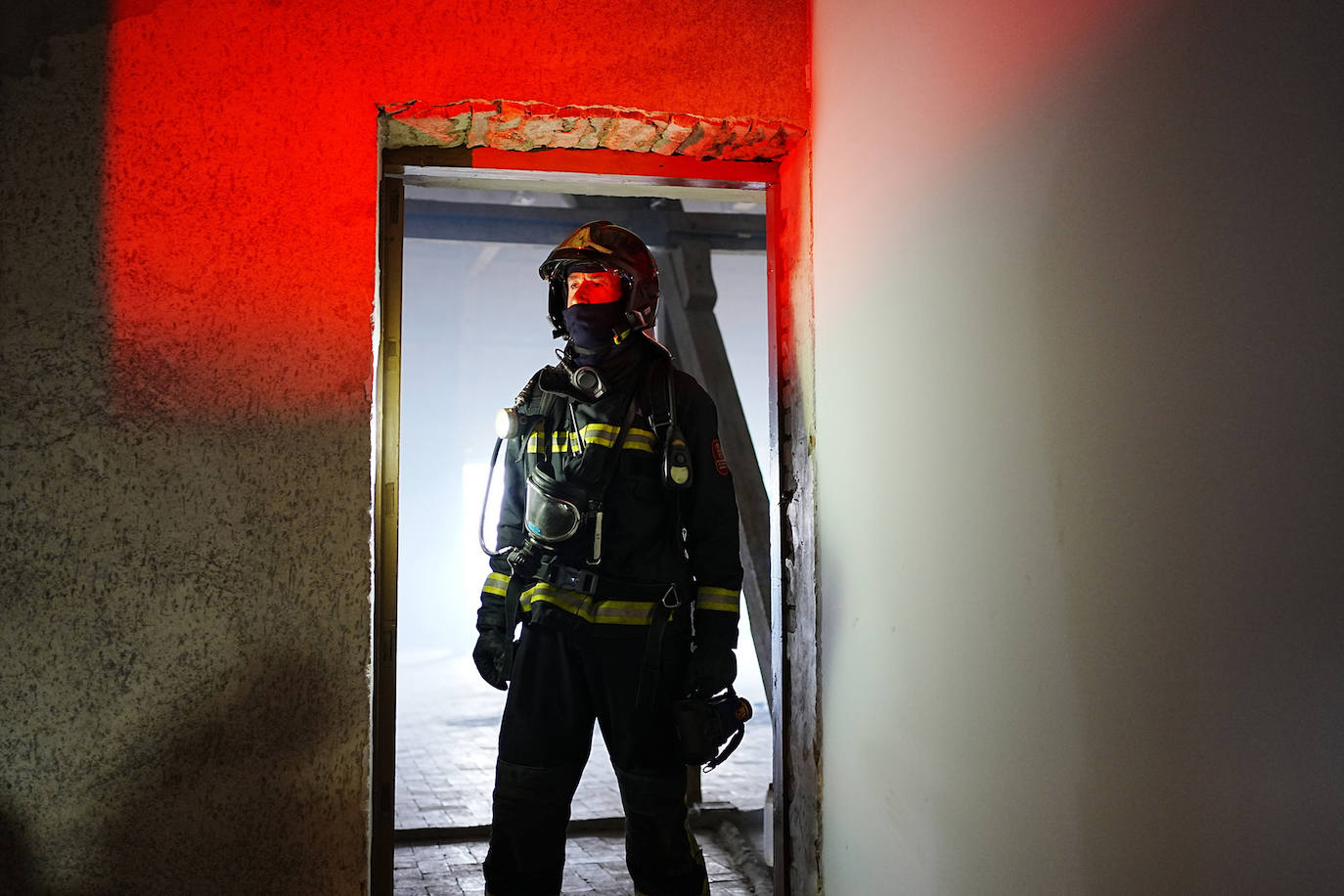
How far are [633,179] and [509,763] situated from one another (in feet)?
5.93

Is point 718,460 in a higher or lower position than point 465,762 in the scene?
higher

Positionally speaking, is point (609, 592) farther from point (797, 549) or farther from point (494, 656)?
point (797, 549)

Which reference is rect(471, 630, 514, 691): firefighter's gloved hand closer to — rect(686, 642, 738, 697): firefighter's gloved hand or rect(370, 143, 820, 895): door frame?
rect(370, 143, 820, 895): door frame

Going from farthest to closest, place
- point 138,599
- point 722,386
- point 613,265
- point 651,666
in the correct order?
point 722,386, point 613,265, point 651,666, point 138,599

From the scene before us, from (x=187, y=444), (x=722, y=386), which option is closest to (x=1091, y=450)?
(x=187, y=444)

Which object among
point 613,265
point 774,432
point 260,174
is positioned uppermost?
point 260,174

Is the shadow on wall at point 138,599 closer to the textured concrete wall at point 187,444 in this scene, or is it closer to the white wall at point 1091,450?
the textured concrete wall at point 187,444

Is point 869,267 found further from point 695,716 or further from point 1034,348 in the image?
point 695,716

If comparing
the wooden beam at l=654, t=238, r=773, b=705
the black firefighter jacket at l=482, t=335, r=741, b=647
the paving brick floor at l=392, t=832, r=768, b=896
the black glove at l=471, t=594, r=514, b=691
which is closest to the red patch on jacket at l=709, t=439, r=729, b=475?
the black firefighter jacket at l=482, t=335, r=741, b=647

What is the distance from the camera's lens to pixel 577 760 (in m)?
2.71

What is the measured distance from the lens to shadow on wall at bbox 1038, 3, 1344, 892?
1.15 m

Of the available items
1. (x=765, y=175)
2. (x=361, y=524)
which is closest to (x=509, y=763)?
(x=361, y=524)

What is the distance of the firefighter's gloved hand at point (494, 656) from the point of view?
2775mm

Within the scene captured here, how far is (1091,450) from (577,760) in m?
1.67
